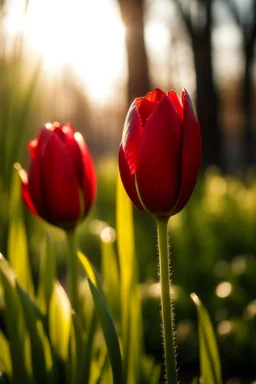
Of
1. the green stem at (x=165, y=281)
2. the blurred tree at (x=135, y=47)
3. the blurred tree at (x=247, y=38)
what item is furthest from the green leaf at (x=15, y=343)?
the blurred tree at (x=247, y=38)

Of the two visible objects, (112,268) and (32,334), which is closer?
(32,334)

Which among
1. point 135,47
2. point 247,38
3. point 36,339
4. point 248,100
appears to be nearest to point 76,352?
point 36,339

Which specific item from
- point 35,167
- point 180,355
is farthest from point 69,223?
point 180,355

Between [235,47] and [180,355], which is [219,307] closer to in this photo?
[180,355]

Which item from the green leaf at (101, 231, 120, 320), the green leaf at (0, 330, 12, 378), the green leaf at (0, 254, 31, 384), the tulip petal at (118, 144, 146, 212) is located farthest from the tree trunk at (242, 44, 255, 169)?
the tulip petal at (118, 144, 146, 212)

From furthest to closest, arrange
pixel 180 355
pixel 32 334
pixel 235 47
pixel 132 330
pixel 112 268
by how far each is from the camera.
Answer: pixel 235 47
pixel 180 355
pixel 112 268
pixel 132 330
pixel 32 334

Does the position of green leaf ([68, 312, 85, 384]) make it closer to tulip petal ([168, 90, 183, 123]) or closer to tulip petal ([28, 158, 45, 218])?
tulip petal ([28, 158, 45, 218])

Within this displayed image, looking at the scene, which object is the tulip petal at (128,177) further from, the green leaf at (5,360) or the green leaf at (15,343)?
the green leaf at (5,360)
